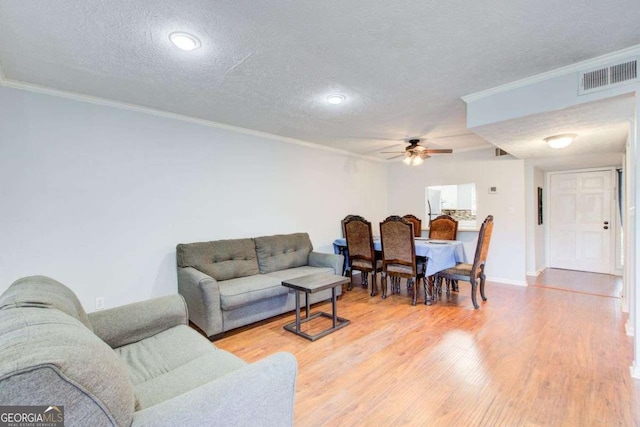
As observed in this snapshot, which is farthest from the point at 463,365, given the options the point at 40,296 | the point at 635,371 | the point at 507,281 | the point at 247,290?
the point at 507,281

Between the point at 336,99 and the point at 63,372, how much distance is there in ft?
9.11

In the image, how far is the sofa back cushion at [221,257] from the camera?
3248 millimetres

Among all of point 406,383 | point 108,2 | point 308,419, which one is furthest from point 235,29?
point 406,383

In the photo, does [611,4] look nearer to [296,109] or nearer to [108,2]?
[296,109]

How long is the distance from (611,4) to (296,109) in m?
2.42

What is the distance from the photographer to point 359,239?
436 cm

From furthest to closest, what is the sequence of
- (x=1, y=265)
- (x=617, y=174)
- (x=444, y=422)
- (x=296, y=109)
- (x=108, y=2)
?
(x=617, y=174)
(x=296, y=109)
(x=1, y=265)
(x=444, y=422)
(x=108, y=2)

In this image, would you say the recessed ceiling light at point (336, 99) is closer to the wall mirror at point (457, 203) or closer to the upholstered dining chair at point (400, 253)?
the upholstered dining chair at point (400, 253)

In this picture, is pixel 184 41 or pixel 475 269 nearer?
pixel 184 41

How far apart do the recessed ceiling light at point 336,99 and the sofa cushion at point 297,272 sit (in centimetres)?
197

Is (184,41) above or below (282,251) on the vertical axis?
above

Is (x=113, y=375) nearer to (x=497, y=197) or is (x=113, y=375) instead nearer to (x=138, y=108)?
(x=138, y=108)

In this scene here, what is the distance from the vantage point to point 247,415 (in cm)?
102

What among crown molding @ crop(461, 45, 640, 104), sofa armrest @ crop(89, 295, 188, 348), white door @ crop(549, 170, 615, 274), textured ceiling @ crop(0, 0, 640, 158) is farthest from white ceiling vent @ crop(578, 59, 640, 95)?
white door @ crop(549, 170, 615, 274)
